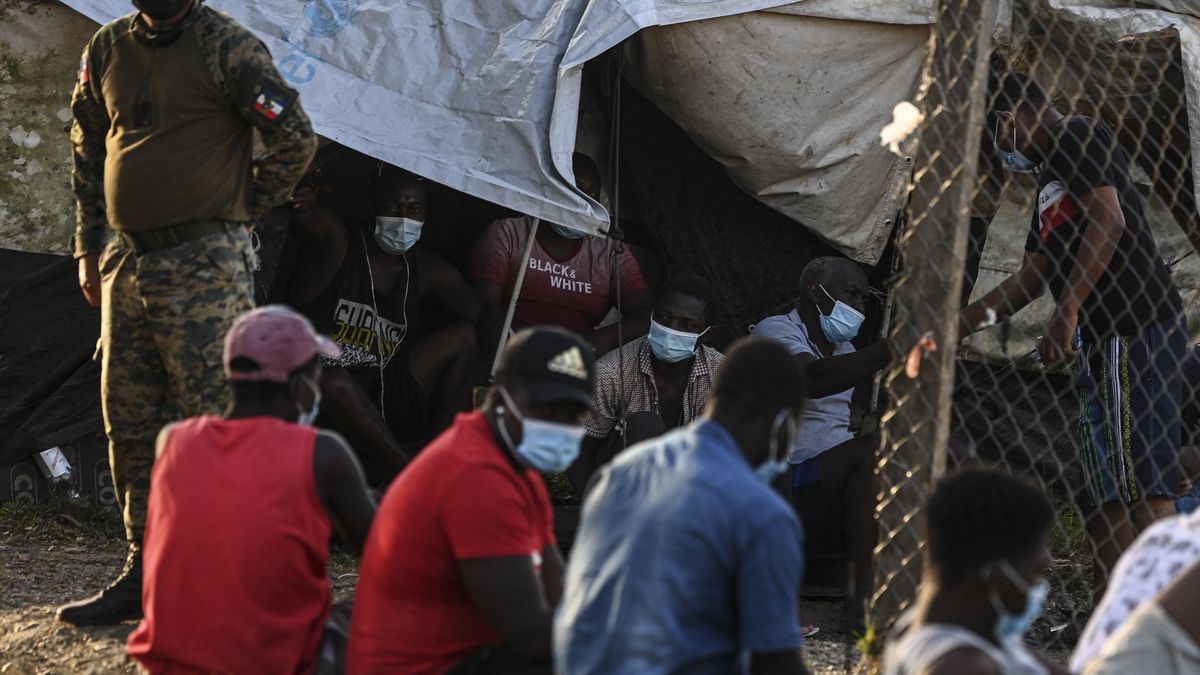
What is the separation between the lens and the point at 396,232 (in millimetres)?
5773

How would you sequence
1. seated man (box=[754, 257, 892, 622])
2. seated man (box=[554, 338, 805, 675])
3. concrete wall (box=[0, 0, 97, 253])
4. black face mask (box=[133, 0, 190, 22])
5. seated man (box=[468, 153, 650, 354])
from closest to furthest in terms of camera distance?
seated man (box=[554, 338, 805, 675]), black face mask (box=[133, 0, 190, 22]), seated man (box=[754, 257, 892, 622]), concrete wall (box=[0, 0, 97, 253]), seated man (box=[468, 153, 650, 354])

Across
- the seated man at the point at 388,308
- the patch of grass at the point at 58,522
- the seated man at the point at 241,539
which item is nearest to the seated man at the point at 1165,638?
the seated man at the point at 241,539

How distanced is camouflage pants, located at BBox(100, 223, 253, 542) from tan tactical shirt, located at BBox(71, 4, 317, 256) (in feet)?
0.33

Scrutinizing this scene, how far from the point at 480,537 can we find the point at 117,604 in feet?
5.84

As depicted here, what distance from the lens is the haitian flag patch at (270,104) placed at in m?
3.99

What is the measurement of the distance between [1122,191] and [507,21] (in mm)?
2326

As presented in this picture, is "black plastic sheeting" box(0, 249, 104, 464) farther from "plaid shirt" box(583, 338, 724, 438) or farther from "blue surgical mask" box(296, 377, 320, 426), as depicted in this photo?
"blue surgical mask" box(296, 377, 320, 426)

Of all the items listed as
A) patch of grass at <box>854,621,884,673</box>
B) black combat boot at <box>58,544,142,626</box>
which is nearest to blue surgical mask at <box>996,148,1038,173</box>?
patch of grass at <box>854,621,884,673</box>

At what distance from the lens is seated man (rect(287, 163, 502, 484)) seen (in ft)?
18.9

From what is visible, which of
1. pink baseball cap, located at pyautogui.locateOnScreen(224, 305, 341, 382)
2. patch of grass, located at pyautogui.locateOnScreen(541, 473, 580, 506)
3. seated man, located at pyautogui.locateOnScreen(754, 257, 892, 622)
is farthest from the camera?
patch of grass, located at pyautogui.locateOnScreen(541, 473, 580, 506)

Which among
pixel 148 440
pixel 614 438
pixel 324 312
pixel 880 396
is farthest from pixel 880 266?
pixel 148 440

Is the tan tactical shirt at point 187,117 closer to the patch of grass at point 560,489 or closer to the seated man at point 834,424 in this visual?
the seated man at point 834,424

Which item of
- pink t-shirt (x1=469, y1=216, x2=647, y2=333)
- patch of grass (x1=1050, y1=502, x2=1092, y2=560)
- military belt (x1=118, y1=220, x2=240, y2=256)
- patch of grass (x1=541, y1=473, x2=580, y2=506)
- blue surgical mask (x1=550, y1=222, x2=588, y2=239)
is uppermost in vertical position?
blue surgical mask (x1=550, y1=222, x2=588, y2=239)

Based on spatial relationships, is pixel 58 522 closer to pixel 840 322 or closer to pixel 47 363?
pixel 47 363
